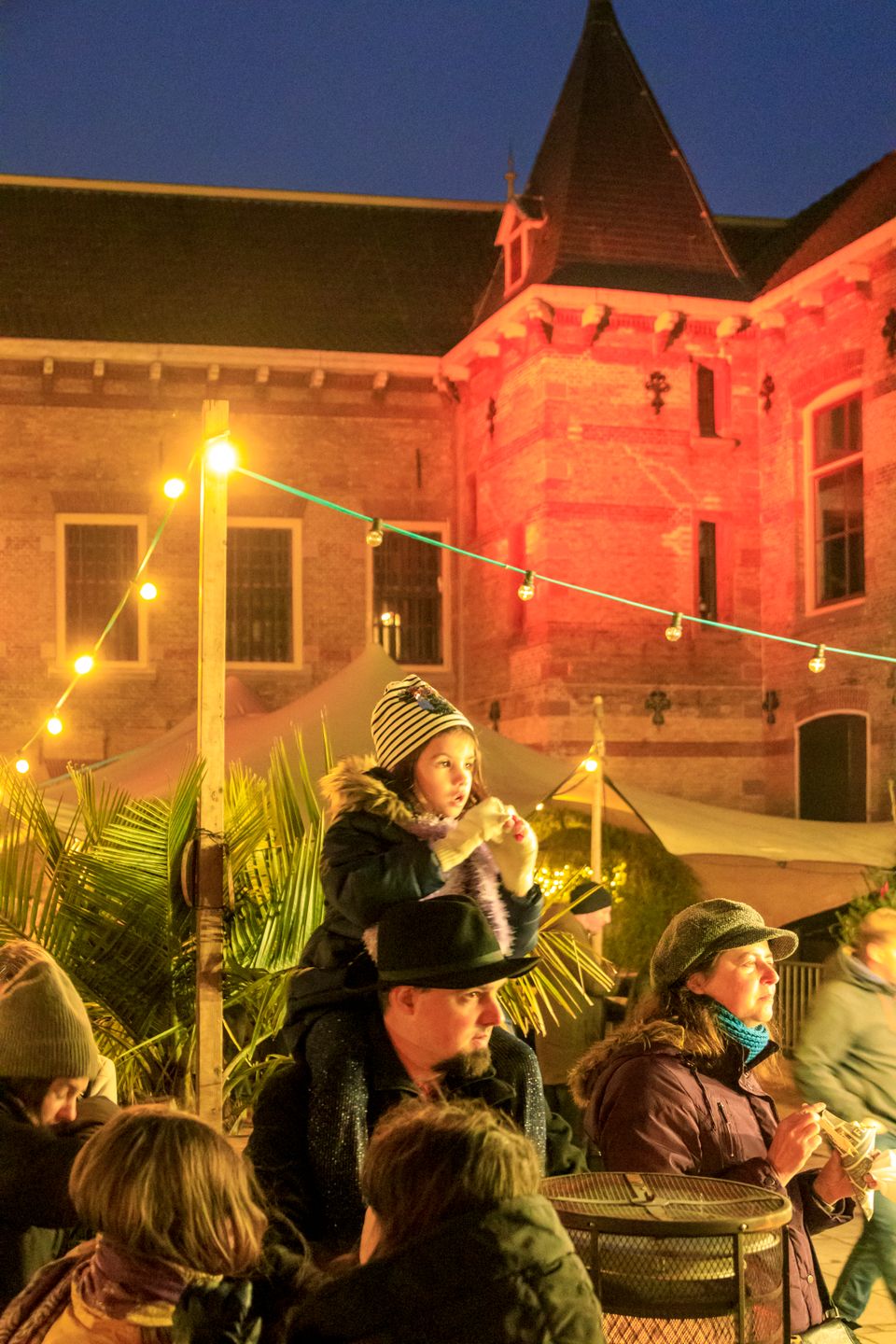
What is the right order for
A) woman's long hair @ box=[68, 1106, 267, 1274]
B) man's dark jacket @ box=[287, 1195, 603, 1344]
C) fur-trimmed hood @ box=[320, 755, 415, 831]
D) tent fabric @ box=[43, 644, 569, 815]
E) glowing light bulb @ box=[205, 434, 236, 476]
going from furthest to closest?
tent fabric @ box=[43, 644, 569, 815]
glowing light bulb @ box=[205, 434, 236, 476]
fur-trimmed hood @ box=[320, 755, 415, 831]
woman's long hair @ box=[68, 1106, 267, 1274]
man's dark jacket @ box=[287, 1195, 603, 1344]

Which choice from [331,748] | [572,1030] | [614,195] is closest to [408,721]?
[572,1030]

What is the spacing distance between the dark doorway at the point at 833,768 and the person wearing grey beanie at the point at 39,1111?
12179 millimetres

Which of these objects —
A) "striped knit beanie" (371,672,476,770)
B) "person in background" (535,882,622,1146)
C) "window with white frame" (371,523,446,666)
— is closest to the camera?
"striped knit beanie" (371,672,476,770)

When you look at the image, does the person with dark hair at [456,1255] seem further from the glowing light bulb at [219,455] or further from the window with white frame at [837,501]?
the window with white frame at [837,501]

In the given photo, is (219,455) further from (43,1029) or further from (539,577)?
(539,577)

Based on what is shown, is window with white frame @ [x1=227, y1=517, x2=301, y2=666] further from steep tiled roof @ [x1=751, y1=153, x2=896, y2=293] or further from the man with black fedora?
the man with black fedora

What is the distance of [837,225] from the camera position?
49.8 feet

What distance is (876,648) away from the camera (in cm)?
1402

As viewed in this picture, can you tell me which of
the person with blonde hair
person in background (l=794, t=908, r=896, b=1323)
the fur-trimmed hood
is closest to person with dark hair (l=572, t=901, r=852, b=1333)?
the fur-trimmed hood

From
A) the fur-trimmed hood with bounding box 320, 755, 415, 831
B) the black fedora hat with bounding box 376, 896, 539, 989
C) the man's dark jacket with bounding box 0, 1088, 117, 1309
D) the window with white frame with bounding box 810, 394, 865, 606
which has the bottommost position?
the man's dark jacket with bounding box 0, 1088, 117, 1309

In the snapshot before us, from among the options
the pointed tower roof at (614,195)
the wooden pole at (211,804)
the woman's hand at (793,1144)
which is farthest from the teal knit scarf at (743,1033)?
the pointed tower roof at (614,195)

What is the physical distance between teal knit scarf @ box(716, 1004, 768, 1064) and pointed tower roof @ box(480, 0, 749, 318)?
44.0 feet

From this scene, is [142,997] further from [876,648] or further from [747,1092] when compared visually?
[876,648]

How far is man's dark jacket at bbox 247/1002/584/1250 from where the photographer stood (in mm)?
2275
